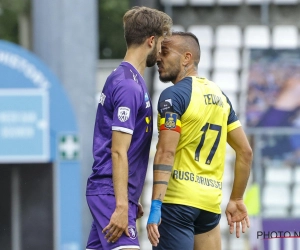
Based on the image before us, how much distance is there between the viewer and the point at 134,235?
14.2 ft

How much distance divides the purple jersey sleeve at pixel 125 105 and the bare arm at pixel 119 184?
0.14ft

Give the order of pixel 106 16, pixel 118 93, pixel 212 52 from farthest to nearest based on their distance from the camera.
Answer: pixel 106 16
pixel 212 52
pixel 118 93

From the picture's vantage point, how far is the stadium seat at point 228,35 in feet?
53.9

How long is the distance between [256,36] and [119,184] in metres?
12.5

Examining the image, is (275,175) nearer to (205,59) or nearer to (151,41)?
(205,59)

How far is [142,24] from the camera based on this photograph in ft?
14.5

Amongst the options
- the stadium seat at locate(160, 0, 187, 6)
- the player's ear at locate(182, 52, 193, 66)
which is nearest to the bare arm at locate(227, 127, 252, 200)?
the player's ear at locate(182, 52, 193, 66)

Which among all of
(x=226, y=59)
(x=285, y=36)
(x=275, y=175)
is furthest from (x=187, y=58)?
(x=285, y=36)

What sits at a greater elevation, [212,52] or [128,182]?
[212,52]

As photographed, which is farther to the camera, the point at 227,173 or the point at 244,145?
the point at 227,173

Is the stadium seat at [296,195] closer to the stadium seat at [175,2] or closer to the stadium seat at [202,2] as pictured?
the stadium seat at [175,2]

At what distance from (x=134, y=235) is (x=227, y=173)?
900 cm

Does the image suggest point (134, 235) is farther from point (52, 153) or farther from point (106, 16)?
point (106, 16)

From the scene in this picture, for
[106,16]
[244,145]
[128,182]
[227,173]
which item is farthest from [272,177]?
[106,16]
